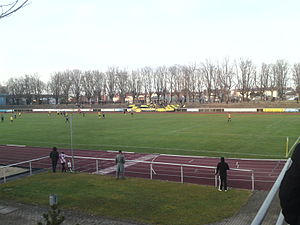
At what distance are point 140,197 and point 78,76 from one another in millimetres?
123916

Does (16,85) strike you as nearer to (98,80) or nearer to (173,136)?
(98,80)

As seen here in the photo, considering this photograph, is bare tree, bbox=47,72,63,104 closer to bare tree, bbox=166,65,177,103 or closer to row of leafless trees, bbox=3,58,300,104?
row of leafless trees, bbox=3,58,300,104

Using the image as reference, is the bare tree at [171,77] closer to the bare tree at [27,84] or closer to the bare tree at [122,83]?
the bare tree at [122,83]

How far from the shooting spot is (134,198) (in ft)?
37.0

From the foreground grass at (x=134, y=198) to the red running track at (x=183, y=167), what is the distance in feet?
6.81

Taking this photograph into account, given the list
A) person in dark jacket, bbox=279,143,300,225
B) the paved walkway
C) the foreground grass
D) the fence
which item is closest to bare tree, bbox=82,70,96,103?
the fence

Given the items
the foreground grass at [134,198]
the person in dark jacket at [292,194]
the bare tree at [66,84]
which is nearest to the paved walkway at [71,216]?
the foreground grass at [134,198]

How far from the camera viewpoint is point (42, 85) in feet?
460

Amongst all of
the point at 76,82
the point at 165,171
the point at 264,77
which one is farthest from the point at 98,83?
the point at 165,171

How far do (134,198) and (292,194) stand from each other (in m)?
9.77

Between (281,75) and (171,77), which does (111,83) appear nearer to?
(171,77)

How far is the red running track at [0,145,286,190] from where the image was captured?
14570mm

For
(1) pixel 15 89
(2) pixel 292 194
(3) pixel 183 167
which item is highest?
(1) pixel 15 89

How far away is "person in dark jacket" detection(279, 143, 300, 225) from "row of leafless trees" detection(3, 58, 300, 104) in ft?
310
